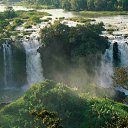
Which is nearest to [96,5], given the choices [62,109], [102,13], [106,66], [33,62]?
[102,13]

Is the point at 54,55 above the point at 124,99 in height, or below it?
above

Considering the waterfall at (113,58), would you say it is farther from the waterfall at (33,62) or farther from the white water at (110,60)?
the waterfall at (33,62)

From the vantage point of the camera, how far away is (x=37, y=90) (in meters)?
25.6

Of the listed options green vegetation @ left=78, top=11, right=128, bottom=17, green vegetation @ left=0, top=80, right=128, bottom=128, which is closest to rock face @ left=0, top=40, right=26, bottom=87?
green vegetation @ left=0, top=80, right=128, bottom=128

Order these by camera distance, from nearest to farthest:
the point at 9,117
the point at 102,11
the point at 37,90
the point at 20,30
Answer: the point at 9,117 → the point at 37,90 → the point at 20,30 → the point at 102,11

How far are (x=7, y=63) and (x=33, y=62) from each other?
2.73 metres

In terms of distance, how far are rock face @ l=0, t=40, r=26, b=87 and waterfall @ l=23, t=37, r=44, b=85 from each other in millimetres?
Result: 571

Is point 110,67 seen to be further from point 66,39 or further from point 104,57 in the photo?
point 66,39

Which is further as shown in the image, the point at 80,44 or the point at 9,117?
the point at 80,44

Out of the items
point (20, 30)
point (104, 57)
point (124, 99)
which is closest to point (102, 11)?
point (20, 30)

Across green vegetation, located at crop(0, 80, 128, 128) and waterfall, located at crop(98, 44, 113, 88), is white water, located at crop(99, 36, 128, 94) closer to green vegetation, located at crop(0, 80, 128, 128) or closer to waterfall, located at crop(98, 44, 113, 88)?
waterfall, located at crop(98, 44, 113, 88)

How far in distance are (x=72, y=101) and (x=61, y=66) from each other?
1605 centimetres

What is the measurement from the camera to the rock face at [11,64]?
40.6 meters

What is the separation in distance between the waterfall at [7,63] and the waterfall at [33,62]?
5.93 feet
